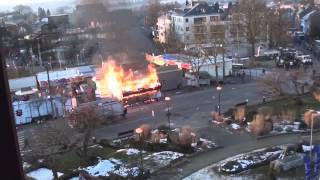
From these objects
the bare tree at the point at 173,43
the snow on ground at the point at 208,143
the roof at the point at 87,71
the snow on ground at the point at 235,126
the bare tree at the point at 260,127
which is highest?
the bare tree at the point at 173,43

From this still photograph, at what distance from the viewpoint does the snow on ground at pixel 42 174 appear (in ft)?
14.4

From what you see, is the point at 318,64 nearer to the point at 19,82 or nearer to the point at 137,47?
the point at 137,47

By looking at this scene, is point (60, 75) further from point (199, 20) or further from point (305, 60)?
point (199, 20)

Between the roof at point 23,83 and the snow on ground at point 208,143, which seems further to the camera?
the roof at point 23,83

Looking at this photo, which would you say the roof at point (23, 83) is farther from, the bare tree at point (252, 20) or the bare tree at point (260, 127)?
the bare tree at point (252, 20)

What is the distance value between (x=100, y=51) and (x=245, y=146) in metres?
7.52

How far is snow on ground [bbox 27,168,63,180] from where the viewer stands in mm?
4379

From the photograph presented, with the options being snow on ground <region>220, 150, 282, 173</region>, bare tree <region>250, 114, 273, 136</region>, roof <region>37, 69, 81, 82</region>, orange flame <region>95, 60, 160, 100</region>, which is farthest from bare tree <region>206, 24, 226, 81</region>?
snow on ground <region>220, 150, 282, 173</region>

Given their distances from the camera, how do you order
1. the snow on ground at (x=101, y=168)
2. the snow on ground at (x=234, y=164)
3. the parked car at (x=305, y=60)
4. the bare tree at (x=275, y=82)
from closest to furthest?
1. the snow on ground at (x=234, y=164)
2. the snow on ground at (x=101, y=168)
3. the bare tree at (x=275, y=82)
4. the parked car at (x=305, y=60)

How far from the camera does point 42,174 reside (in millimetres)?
4480

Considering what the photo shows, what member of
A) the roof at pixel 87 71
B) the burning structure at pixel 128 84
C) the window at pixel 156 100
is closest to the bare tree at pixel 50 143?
the window at pixel 156 100

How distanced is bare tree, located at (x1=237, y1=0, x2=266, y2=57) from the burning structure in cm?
444

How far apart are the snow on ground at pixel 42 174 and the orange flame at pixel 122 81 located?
9.62 feet

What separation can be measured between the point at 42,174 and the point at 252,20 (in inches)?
355
